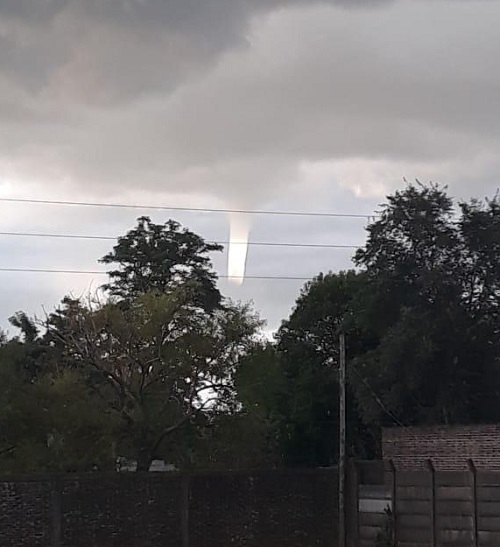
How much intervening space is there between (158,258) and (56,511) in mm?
29705

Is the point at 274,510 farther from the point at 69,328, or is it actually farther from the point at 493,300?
the point at 493,300

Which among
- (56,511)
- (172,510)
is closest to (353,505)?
(172,510)

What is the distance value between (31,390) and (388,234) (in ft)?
39.2

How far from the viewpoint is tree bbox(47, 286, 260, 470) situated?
30.3m

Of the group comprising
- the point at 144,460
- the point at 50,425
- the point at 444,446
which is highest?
the point at 50,425

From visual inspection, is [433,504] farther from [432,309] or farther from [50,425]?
[50,425]

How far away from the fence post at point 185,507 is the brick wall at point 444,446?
6100 millimetres

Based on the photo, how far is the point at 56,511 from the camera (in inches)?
960

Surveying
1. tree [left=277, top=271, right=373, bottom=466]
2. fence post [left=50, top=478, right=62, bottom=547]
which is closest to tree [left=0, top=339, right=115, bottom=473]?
fence post [left=50, top=478, right=62, bottom=547]

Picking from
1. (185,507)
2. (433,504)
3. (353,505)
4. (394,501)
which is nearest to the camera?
(433,504)

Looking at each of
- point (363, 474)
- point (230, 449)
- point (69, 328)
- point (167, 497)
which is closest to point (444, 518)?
point (363, 474)

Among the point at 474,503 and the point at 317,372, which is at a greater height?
the point at 317,372

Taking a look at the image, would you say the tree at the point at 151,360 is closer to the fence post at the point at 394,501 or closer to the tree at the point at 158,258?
the fence post at the point at 394,501

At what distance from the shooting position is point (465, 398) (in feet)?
106
